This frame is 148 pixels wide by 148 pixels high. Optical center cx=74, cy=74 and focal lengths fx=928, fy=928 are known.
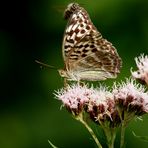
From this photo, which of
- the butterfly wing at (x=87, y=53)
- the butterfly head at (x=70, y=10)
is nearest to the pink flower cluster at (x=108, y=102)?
the butterfly wing at (x=87, y=53)

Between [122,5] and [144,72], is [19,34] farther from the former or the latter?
[144,72]

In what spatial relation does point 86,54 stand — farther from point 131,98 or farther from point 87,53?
point 131,98

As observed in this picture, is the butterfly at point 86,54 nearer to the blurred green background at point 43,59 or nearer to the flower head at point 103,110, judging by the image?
the flower head at point 103,110

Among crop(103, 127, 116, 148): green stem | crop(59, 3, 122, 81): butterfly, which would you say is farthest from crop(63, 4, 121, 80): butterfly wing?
crop(103, 127, 116, 148): green stem

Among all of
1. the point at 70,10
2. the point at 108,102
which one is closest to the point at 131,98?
the point at 108,102

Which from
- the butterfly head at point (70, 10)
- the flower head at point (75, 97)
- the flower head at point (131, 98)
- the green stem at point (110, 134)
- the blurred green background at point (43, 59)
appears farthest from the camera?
the blurred green background at point (43, 59)

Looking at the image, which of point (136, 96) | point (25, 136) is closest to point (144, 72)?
point (136, 96)
